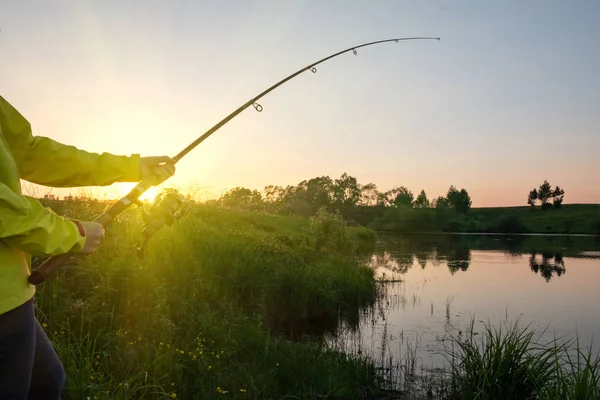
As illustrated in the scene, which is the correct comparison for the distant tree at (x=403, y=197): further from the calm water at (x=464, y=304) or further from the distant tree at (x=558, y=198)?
the calm water at (x=464, y=304)

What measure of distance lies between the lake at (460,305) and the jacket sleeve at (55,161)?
298 inches

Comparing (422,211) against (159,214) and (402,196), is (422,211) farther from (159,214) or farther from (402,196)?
(159,214)

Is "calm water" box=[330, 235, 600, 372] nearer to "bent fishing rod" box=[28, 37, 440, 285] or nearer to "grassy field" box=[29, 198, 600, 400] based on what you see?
"grassy field" box=[29, 198, 600, 400]

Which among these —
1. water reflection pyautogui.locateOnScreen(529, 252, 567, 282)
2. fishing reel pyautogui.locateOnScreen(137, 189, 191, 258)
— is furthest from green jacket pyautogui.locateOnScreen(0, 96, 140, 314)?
water reflection pyautogui.locateOnScreen(529, 252, 567, 282)

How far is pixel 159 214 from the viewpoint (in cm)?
322

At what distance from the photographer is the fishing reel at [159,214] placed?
123 inches

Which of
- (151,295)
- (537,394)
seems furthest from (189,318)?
(537,394)

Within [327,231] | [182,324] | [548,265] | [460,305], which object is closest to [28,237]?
[182,324]

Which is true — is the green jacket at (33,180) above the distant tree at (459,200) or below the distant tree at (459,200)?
below

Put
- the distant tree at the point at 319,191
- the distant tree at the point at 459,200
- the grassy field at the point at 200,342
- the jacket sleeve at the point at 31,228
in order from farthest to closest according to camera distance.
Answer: the distant tree at the point at 459,200
the distant tree at the point at 319,191
the grassy field at the point at 200,342
the jacket sleeve at the point at 31,228

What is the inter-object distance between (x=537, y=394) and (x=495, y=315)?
30.8 feet

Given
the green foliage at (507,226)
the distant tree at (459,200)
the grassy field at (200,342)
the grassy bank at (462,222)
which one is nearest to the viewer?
the grassy field at (200,342)

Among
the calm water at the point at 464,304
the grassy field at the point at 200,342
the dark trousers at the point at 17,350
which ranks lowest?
the calm water at the point at 464,304

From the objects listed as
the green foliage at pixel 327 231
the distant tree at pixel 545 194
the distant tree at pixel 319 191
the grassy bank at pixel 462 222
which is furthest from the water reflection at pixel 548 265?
the distant tree at pixel 545 194
